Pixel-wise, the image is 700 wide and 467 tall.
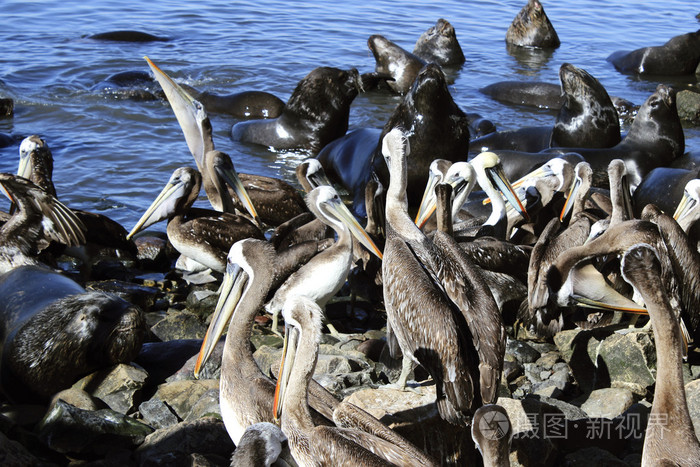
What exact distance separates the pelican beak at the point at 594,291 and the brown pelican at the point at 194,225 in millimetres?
2563

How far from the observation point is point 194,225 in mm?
6527

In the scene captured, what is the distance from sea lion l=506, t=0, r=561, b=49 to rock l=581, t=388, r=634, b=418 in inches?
551

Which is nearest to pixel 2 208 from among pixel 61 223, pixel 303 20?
pixel 61 223

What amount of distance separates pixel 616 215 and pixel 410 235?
6.31ft

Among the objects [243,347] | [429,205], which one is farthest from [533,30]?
[243,347]

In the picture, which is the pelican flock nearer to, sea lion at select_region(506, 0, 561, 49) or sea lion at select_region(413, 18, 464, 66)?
sea lion at select_region(413, 18, 464, 66)

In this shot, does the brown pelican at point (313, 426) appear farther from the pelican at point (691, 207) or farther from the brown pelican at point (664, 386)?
the pelican at point (691, 207)

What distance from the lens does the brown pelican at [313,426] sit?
10.3 feet

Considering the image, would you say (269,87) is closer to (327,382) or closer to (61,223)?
(61,223)

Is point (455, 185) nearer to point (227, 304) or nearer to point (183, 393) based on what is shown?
point (227, 304)

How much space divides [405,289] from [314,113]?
6.71 meters

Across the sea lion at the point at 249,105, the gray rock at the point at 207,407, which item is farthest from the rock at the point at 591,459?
the sea lion at the point at 249,105

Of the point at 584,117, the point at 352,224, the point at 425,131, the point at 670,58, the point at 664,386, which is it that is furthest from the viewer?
the point at 670,58

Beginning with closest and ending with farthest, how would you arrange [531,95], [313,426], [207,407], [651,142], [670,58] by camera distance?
[313,426] < [207,407] < [651,142] < [531,95] < [670,58]
